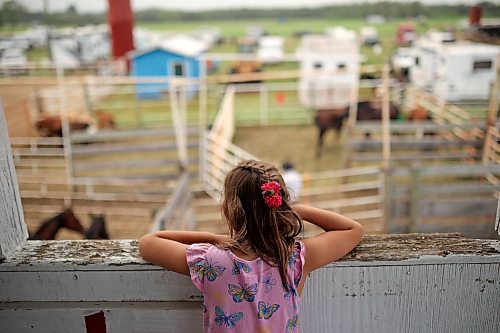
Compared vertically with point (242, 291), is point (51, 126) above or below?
below

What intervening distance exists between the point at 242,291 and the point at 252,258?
0.17 ft

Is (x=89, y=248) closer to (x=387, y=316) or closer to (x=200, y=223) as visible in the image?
(x=387, y=316)

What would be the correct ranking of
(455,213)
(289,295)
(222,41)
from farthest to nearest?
(222,41) → (455,213) → (289,295)

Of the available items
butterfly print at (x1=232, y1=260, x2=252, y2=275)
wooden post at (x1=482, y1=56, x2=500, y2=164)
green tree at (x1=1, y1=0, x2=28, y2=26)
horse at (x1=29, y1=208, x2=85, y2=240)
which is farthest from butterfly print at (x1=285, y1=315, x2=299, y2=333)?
green tree at (x1=1, y1=0, x2=28, y2=26)

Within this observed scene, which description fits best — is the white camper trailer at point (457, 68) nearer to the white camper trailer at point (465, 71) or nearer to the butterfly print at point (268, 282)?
the white camper trailer at point (465, 71)

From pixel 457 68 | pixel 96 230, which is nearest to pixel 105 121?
pixel 96 230

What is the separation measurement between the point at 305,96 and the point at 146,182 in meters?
6.12

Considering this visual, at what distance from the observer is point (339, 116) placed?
8180 millimetres

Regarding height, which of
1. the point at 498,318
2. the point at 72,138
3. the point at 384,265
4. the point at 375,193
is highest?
the point at 384,265

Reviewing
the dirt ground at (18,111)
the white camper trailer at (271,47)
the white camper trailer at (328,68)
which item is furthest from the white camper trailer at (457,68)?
the dirt ground at (18,111)

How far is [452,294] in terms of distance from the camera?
2.39 ft

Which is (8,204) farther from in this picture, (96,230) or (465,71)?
(465,71)

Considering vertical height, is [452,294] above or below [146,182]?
above

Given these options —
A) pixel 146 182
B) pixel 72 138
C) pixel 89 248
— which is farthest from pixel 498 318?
pixel 72 138
